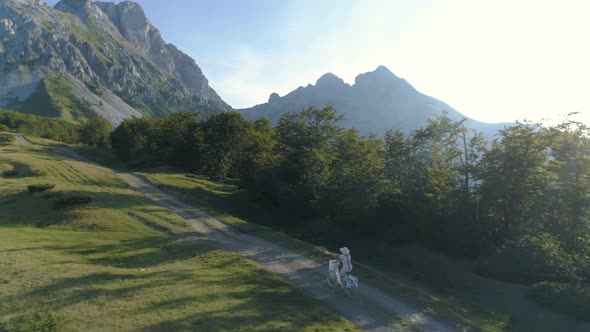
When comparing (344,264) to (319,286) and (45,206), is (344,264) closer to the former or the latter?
(319,286)

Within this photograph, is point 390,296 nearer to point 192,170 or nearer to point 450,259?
point 450,259

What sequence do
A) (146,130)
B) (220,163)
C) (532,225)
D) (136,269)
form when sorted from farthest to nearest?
(146,130) < (220,163) < (532,225) < (136,269)

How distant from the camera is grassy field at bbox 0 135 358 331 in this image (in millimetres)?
Answer: 11859

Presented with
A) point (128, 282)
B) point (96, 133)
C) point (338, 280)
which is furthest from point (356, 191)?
point (96, 133)

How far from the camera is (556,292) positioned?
66.3 ft

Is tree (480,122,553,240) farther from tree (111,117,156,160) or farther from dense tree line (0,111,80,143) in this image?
dense tree line (0,111,80,143)

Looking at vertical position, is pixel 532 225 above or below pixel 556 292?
above

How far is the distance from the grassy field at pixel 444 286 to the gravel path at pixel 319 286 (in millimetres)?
1172

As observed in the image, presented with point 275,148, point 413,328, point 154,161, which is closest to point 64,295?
point 413,328

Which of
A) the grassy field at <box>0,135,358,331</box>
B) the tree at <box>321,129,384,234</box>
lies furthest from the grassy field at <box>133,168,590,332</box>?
the grassy field at <box>0,135,358,331</box>

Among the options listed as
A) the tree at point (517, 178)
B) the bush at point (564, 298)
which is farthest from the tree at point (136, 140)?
→ the bush at point (564, 298)

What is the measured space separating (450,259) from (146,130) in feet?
268

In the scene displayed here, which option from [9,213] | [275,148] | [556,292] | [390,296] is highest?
[275,148]

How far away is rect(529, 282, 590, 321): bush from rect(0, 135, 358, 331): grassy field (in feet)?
45.9
